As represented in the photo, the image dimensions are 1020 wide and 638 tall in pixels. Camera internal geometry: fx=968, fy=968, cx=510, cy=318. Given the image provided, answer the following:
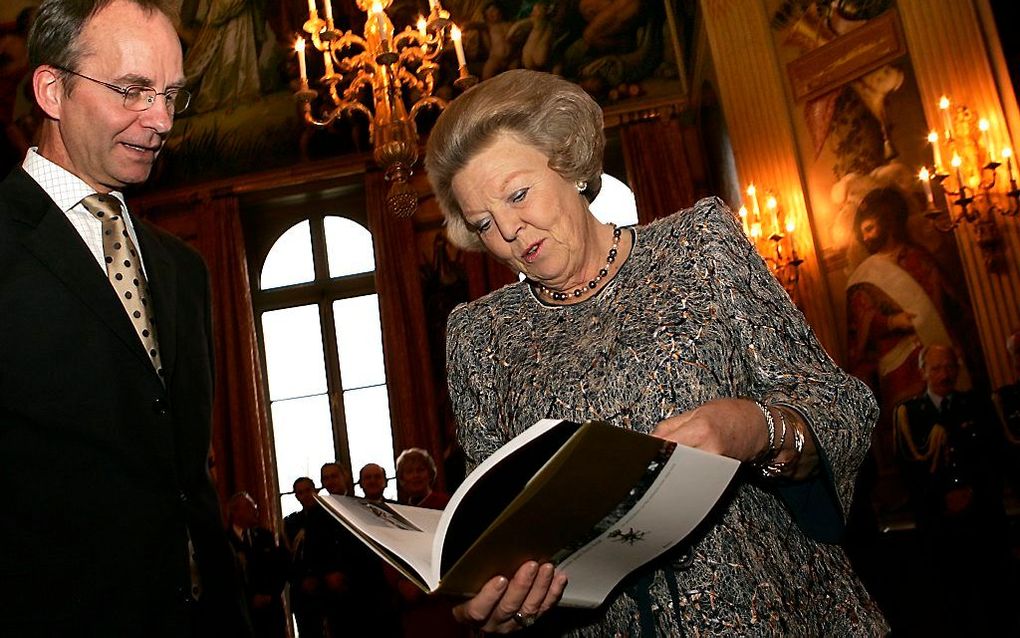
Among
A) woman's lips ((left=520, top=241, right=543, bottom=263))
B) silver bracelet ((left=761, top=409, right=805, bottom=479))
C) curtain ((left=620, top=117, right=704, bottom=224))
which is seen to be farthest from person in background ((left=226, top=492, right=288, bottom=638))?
silver bracelet ((left=761, top=409, right=805, bottom=479))

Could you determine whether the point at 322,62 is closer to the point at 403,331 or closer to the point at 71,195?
the point at 403,331

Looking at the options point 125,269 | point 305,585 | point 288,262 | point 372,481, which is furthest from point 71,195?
point 288,262

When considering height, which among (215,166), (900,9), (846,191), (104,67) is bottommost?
(104,67)

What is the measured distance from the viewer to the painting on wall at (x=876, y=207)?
29.0 feet

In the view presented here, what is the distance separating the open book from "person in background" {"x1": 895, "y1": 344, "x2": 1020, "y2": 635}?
5354mm

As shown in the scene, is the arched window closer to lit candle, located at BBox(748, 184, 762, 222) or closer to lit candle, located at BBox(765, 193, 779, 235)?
lit candle, located at BBox(748, 184, 762, 222)

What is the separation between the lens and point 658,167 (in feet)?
41.1

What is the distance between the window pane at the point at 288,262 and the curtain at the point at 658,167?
471cm

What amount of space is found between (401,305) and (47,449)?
10.8 m

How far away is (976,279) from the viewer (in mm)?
8398

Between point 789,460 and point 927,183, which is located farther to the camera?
point 927,183

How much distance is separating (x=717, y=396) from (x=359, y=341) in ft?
38.8

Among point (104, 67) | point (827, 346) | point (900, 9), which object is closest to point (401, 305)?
point (827, 346)

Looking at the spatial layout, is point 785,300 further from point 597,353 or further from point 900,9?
point 900,9
